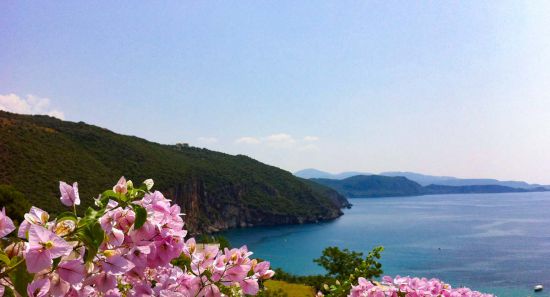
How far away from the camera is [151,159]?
101 meters

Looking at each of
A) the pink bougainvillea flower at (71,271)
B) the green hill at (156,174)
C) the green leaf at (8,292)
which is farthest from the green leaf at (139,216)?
the green hill at (156,174)

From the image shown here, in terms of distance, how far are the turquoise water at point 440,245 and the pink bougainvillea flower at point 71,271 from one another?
42.1m

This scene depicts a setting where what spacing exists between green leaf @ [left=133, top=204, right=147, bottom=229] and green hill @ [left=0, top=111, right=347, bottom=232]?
61.2 m

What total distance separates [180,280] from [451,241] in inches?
3504

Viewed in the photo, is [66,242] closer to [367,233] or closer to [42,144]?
[42,144]

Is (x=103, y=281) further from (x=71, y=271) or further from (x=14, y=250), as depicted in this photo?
(x=14, y=250)

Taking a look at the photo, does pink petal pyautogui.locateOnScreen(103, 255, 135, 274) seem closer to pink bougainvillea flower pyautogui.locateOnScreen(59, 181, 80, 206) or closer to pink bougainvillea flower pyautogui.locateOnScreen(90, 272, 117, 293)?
pink bougainvillea flower pyautogui.locateOnScreen(90, 272, 117, 293)

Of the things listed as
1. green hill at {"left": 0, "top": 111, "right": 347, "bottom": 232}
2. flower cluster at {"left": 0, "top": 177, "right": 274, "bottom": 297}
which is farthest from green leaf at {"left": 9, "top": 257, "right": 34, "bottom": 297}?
green hill at {"left": 0, "top": 111, "right": 347, "bottom": 232}

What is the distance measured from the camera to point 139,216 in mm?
1534

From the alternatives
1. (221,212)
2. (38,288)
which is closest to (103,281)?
(38,288)

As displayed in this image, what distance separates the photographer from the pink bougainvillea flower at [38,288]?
4.47 ft

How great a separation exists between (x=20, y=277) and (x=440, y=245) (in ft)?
279

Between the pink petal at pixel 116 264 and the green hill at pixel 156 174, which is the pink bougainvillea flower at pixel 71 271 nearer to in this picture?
the pink petal at pixel 116 264

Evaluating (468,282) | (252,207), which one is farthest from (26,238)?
(252,207)
